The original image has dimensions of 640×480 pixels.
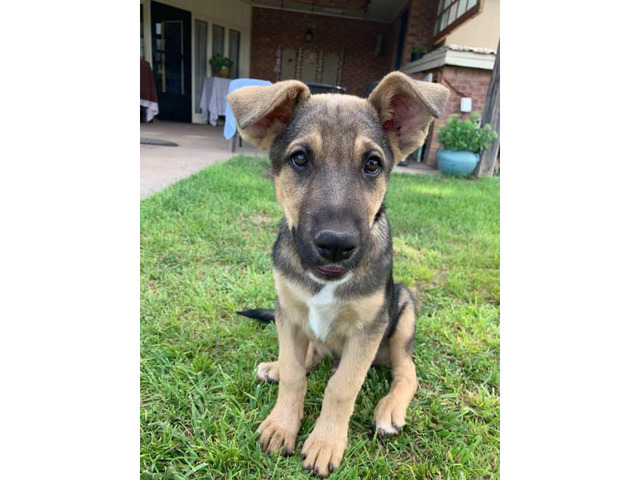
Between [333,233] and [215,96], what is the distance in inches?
618

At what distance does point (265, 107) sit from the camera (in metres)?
2.04

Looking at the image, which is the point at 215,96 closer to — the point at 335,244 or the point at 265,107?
the point at 265,107

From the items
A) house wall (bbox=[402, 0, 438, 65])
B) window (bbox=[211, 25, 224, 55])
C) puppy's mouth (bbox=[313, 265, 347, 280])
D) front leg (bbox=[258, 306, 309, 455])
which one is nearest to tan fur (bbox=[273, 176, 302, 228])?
puppy's mouth (bbox=[313, 265, 347, 280])

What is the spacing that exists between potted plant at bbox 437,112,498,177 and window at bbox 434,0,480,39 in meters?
2.88

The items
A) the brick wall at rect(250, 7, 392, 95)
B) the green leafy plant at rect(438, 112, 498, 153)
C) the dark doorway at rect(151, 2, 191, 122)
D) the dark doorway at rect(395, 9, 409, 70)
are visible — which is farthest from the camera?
the brick wall at rect(250, 7, 392, 95)

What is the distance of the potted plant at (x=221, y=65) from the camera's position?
694 inches

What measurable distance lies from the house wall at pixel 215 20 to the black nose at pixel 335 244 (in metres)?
18.2

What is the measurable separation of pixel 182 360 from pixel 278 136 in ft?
5.49

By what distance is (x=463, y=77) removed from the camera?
10.8m

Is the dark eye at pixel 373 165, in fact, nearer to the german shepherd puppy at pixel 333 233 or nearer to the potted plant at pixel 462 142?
the german shepherd puppy at pixel 333 233

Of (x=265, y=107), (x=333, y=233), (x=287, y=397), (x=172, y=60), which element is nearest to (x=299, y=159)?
(x=265, y=107)

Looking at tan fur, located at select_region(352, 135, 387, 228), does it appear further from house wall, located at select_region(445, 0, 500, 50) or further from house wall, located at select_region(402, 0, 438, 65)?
house wall, located at select_region(402, 0, 438, 65)

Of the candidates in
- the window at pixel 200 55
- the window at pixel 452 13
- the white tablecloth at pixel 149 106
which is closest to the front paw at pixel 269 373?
the window at pixel 452 13

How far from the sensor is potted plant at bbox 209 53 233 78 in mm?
17625
